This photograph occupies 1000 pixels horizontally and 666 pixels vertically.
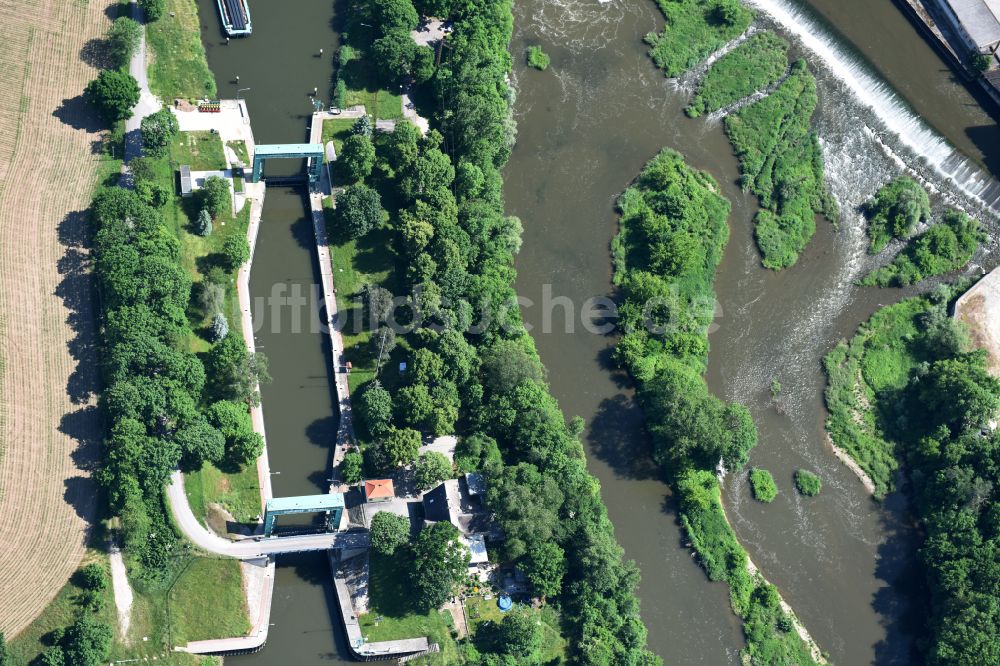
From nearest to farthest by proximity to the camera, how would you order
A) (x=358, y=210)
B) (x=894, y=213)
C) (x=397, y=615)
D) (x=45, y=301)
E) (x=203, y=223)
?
(x=397, y=615)
(x=45, y=301)
(x=203, y=223)
(x=358, y=210)
(x=894, y=213)

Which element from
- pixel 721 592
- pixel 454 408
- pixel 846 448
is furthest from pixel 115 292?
pixel 846 448

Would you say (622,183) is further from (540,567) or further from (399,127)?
(540,567)

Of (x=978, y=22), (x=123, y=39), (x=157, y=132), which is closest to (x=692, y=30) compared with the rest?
(x=978, y=22)

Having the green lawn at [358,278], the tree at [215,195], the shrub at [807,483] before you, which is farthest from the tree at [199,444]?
the shrub at [807,483]

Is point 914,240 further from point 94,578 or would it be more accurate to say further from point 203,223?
point 94,578

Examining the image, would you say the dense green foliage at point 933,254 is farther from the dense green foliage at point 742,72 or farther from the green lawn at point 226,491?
the green lawn at point 226,491

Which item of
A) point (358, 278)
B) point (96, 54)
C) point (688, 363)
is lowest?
point (358, 278)
